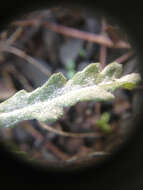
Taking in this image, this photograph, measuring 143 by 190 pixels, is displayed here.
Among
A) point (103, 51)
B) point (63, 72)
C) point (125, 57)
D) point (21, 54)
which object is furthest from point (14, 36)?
point (125, 57)

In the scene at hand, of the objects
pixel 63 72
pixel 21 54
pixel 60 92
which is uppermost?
pixel 21 54

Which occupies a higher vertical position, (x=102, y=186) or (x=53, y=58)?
(x=53, y=58)

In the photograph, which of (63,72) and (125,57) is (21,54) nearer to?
(63,72)

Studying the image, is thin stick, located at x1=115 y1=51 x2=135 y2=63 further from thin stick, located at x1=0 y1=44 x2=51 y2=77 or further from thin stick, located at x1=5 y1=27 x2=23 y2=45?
thin stick, located at x1=5 y1=27 x2=23 y2=45

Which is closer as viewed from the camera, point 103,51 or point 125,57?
point 125,57

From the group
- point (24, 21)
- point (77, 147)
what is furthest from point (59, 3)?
point (77, 147)

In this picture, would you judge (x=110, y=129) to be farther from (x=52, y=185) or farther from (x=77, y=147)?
(x=52, y=185)
